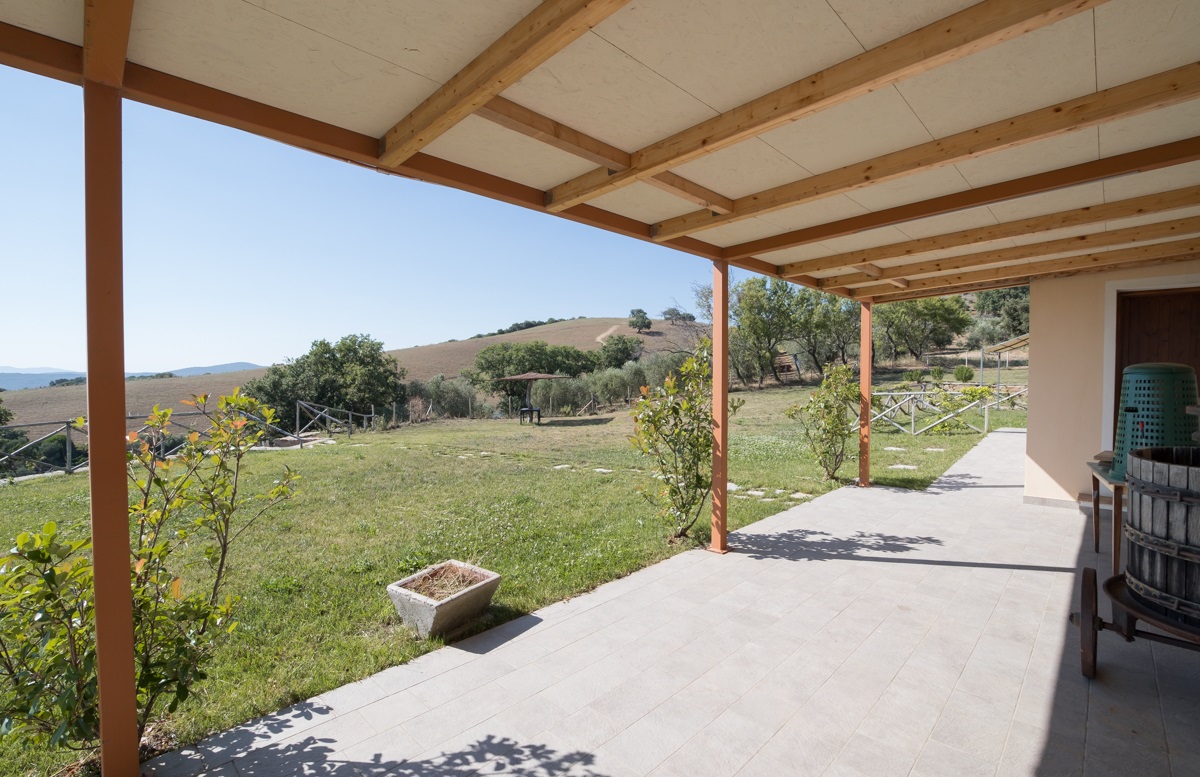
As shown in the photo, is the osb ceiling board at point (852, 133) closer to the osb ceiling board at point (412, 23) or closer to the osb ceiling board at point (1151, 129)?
the osb ceiling board at point (1151, 129)

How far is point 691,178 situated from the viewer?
307 cm

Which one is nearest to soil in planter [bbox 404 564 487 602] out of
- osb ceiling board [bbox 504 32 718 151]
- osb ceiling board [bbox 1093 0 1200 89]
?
osb ceiling board [bbox 504 32 718 151]

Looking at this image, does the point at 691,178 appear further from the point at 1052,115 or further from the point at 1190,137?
the point at 1190,137

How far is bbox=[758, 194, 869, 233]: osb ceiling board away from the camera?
11.4ft

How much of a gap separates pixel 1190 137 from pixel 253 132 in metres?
4.16

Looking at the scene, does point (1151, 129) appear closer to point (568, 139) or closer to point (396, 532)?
point (568, 139)

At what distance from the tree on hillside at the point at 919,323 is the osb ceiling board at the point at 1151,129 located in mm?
27926

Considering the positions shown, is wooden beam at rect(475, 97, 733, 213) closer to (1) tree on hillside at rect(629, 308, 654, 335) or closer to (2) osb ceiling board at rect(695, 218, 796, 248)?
(2) osb ceiling board at rect(695, 218, 796, 248)

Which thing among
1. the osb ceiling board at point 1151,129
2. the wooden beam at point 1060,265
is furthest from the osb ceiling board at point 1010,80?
the wooden beam at point 1060,265

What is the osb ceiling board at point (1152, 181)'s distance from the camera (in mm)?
2989

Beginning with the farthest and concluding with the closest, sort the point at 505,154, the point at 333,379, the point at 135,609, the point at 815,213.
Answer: the point at 333,379, the point at 815,213, the point at 505,154, the point at 135,609

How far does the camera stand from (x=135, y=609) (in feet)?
6.65

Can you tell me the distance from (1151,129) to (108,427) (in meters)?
4.34

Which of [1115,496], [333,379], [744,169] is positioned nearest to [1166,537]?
[1115,496]
